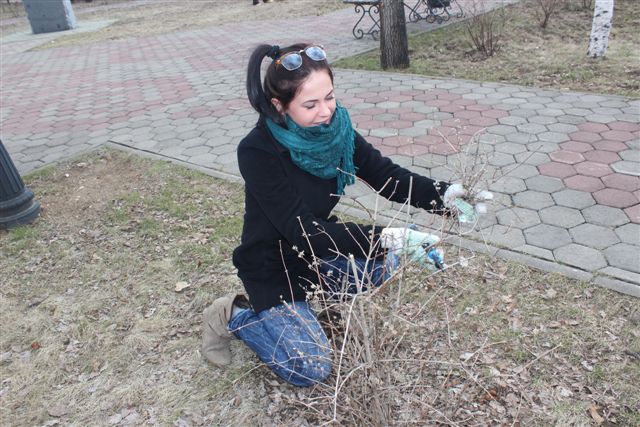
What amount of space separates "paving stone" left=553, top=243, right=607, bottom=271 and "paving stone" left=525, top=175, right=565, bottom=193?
68 cm

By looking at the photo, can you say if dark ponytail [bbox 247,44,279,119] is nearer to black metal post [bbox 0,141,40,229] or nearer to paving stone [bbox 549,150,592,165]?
black metal post [bbox 0,141,40,229]

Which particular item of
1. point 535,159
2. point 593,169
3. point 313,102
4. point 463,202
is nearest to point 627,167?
point 593,169

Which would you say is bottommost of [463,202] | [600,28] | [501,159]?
[501,159]

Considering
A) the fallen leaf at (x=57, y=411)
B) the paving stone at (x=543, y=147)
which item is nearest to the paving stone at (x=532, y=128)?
the paving stone at (x=543, y=147)

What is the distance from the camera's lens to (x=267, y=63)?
208cm

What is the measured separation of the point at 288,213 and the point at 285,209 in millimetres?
20

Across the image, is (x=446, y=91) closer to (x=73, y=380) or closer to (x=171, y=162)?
(x=171, y=162)

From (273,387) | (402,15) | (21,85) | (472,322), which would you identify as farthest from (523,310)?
(21,85)

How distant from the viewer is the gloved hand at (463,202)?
2.08 m

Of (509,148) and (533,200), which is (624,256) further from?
(509,148)

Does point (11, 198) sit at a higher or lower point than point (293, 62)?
lower

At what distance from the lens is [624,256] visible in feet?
9.32

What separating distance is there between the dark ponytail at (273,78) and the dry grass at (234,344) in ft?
2.69

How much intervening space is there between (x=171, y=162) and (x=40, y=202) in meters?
1.08
